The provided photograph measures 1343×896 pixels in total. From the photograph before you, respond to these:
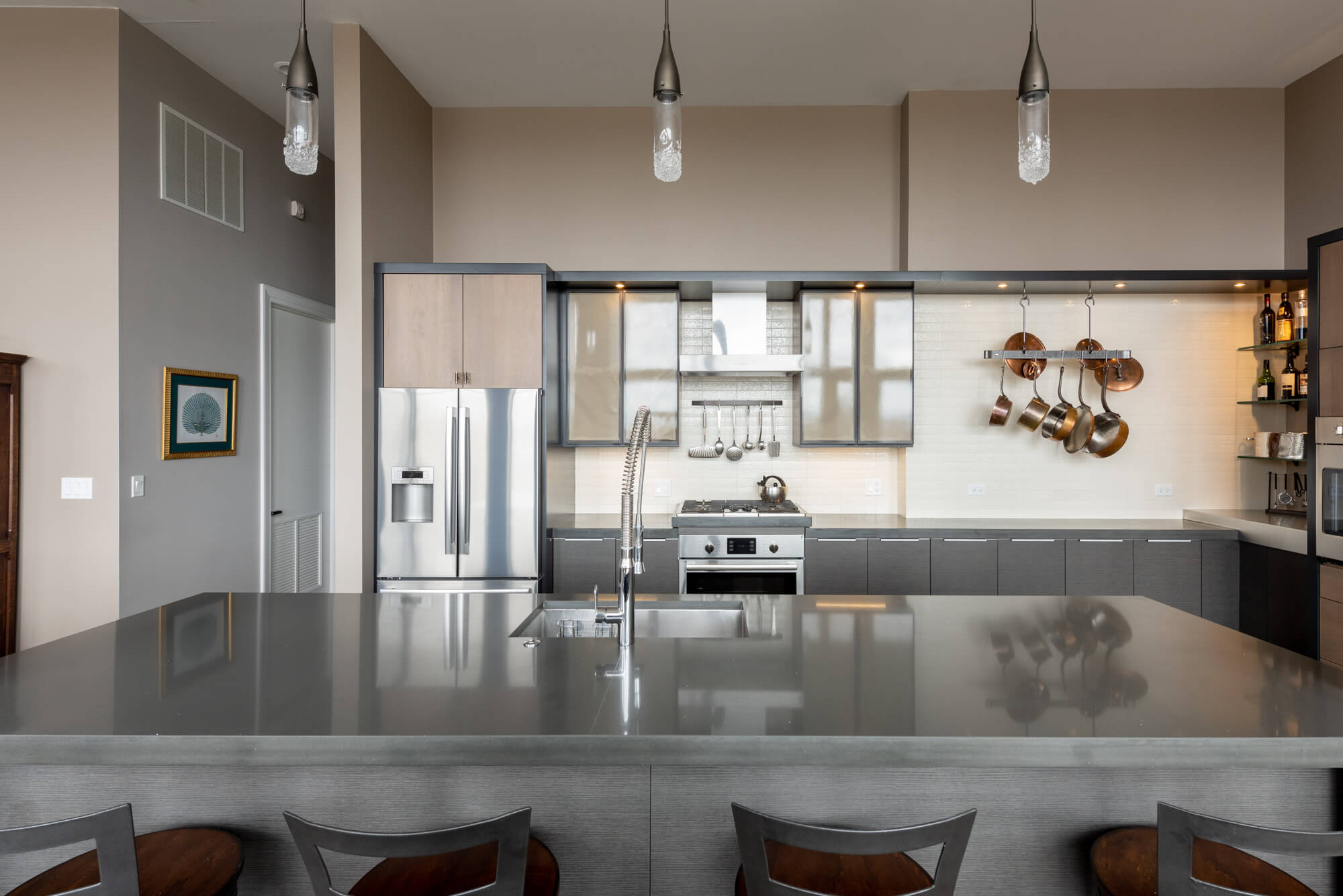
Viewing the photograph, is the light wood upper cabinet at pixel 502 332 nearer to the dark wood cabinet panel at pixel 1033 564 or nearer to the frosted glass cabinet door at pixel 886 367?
the frosted glass cabinet door at pixel 886 367

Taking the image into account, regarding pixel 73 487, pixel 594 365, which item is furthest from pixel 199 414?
pixel 594 365

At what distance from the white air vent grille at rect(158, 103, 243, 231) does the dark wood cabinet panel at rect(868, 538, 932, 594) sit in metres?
3.93

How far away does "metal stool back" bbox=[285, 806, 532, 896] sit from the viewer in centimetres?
109

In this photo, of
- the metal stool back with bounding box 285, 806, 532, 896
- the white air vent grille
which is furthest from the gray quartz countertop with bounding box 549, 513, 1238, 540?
the metal stool back with bounding box 285, 806, 532, 896

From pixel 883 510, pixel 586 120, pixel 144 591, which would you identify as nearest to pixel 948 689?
pixel 883 510

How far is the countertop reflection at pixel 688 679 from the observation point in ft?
4.39

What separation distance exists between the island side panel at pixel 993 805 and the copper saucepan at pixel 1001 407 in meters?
2.99

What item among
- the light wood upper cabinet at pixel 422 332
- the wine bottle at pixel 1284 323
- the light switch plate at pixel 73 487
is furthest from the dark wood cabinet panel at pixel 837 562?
the light switch plate at pixel 73 487

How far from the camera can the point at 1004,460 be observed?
442 centimetres

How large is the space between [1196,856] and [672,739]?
1053mm

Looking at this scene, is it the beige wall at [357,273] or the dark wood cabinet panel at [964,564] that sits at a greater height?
the beige wall at [357,273]

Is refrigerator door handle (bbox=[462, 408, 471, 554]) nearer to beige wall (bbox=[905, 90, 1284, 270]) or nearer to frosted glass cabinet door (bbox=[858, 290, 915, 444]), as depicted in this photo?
frosted glass cabinet door (bbox=[858, 290, 915, 444])

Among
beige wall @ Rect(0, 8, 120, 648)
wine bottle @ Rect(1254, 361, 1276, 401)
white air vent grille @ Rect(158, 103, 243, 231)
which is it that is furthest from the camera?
wine bottle @ Rect(1254, 361, 1276, 401)

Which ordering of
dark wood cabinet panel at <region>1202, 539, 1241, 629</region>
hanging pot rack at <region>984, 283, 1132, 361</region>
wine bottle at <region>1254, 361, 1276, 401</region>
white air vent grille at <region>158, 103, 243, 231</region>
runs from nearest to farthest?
white air vent grille at <region>158, 103, 243, 231</region> → dark wood cabinet panel at <region>1202, 539, 1241, 629</region> → hanging pot rack at <region>984, 283, 1132, 361</region> → wine bottle at <region>1254, 361, 1276, 401</region>
